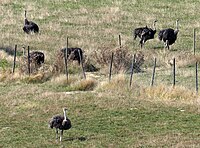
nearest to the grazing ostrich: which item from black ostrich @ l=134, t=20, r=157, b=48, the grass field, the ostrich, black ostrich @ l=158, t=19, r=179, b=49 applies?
black ostrich @ l=134, t=20, r=157, b=48

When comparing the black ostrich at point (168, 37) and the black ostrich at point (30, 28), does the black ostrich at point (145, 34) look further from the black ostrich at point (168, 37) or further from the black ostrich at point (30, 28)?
the black ostrich at point (30, 28)

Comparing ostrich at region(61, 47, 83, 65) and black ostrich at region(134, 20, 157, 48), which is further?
black ostrich at region(134, 20, 157, 48)

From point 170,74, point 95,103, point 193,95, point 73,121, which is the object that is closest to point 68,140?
point 73,121

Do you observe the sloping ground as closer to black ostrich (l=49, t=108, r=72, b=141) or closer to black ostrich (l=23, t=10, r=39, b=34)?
black ostrich (l=49, t=108, r=72, b=141)

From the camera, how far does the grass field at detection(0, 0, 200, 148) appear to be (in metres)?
21.6

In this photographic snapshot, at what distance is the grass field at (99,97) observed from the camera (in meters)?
21.6

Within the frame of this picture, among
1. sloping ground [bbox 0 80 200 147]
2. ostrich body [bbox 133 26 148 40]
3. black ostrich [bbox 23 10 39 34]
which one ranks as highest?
black ostrich [bbox 23 10 39 34]

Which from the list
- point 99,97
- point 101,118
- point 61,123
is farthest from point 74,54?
point 61,123

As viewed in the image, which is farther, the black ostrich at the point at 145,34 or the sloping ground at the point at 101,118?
the black ostrich at the point at 145,34

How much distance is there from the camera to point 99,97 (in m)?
25.9

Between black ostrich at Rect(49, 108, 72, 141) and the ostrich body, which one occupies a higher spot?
the ostrich body

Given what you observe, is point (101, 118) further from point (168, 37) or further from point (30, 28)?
point (30, 28)

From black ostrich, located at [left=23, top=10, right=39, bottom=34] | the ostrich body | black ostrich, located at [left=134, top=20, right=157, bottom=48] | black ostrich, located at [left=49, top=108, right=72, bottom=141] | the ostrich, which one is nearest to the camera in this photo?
black ostrich, located at [left=49, top=108, right=72, bottom=141]

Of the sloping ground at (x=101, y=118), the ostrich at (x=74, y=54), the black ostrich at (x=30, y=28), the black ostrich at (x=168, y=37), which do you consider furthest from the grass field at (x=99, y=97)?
the ostrich at (x=74, y=54)
